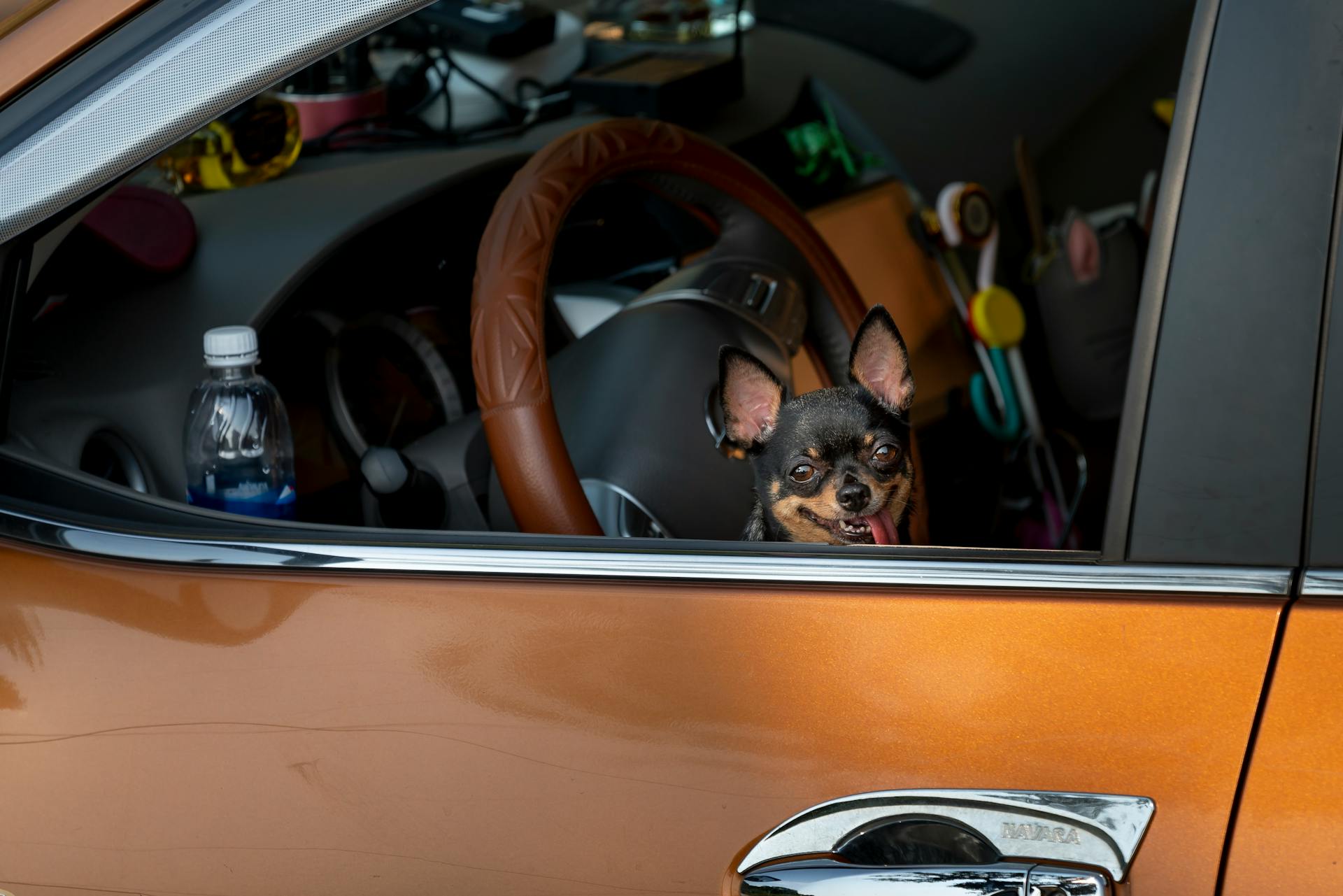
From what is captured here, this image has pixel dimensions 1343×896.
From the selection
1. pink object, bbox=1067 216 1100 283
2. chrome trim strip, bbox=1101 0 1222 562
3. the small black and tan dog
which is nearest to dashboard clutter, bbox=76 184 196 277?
the small black and tan dog

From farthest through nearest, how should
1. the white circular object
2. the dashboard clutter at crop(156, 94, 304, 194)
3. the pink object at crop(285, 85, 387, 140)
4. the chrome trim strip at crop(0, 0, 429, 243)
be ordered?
the white circular object → the pink object at crop(285, 85, 387, 140) → the dashboard clutter at crop(156, 94, 304, 194) → the chrome trim strip at crop(0, 0, 429, 243)

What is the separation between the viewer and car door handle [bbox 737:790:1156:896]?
1.19m

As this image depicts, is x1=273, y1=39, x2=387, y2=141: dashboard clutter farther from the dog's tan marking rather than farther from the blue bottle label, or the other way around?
the dog's tan marking

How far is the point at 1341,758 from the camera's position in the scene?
1.14 m

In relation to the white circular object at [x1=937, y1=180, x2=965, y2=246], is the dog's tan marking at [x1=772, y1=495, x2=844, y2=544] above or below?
below

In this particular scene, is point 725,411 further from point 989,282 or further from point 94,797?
point 989,282

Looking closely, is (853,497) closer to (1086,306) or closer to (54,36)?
(54,36)

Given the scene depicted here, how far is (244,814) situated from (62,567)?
33cm

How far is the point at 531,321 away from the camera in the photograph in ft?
5.70

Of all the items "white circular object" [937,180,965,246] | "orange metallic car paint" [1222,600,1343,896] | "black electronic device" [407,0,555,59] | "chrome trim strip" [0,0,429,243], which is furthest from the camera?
"black electronic device" [407,0,555,59]

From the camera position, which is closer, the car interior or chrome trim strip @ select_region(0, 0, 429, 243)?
chrome trim strip @ select_region(0, 0, 429, 243)

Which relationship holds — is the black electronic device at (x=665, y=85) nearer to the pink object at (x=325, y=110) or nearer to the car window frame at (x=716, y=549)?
the pink object at (x=325, y=110)

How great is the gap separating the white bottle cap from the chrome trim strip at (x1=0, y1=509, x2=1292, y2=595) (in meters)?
0.38

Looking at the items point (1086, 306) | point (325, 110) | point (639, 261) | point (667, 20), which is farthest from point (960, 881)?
point (667, 20)
